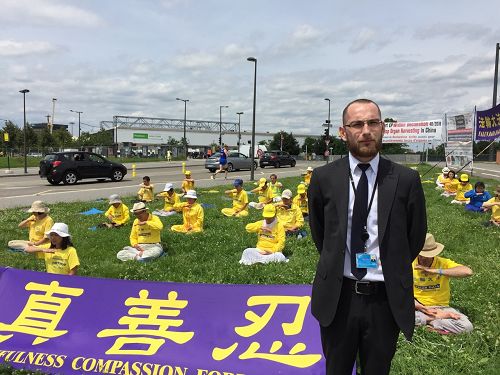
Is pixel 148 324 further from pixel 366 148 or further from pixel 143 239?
pixel 143 239

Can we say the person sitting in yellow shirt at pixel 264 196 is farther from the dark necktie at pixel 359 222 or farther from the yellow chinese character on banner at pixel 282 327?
the dark necktie at pixel 359 222

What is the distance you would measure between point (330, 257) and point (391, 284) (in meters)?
0.35

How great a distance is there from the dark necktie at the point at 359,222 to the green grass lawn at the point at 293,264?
7.59ft

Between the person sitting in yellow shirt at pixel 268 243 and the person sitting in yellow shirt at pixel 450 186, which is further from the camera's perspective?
the person sitting in yellow shirt at pixel 450 186

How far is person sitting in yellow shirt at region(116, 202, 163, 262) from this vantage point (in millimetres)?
8367

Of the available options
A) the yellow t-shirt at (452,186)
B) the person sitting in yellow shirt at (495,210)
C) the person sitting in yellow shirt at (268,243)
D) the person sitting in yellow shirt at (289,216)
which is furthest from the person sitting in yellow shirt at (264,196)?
the yellow t-shirt at (452,186)

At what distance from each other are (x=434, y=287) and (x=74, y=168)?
22606mm

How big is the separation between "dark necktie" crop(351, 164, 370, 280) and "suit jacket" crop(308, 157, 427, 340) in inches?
2.0

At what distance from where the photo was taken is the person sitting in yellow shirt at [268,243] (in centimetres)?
810

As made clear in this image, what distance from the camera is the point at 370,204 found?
245cm

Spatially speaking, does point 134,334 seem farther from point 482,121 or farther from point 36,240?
point 482,121

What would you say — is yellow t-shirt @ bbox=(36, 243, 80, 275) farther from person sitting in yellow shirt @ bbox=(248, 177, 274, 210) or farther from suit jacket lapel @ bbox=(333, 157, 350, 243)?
person sitting in yellow shirt @ bbox=(248, 177, 274, 210)

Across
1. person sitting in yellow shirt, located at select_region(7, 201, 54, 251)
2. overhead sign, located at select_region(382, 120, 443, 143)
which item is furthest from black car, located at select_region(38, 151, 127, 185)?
overhead sign, located at select_region(382, 120, 443, 143)

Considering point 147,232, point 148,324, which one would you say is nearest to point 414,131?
point 147,232
